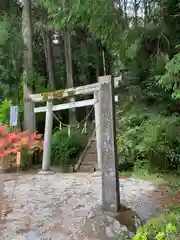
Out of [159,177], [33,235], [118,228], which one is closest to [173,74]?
[118,228]

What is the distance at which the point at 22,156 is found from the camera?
891 cm

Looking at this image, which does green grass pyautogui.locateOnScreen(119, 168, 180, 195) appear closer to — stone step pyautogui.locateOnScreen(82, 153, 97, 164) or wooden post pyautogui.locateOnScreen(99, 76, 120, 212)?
stone step pyautogui.locateOnScreen(82, 153, 97, 164)

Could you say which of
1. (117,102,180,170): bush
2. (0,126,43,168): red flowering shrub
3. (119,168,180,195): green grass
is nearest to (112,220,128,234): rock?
(119,168,180,195): green grass

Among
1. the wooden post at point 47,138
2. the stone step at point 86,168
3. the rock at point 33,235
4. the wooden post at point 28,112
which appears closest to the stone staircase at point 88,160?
the stone step at point 86,168

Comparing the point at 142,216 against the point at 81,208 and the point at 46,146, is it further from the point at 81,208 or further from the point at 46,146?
the point at 46,146

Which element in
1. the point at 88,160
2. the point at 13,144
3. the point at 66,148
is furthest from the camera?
the point at 66,148

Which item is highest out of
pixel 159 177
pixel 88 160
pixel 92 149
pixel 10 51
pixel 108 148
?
pixel 10 51

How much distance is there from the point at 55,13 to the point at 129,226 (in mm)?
4769

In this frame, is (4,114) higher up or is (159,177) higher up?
(4,114)

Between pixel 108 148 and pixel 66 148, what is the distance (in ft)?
18.6

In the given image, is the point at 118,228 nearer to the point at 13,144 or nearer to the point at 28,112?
the point at 13,144

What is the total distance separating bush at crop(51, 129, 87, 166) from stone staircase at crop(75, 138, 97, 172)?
1.13ft

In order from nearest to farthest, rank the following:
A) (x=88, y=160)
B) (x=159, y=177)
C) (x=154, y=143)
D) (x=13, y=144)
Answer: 1. (x=159, y=177)
2. (x=154, y=143)
3. (x=13, y=144)
4. (x=88, y=160)

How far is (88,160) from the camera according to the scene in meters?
9.49
